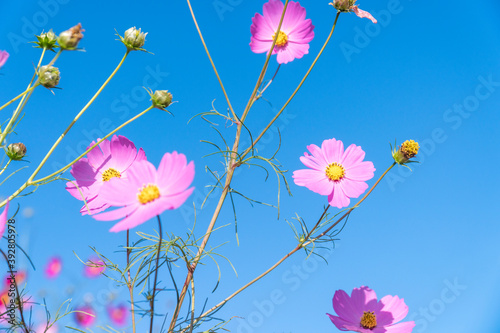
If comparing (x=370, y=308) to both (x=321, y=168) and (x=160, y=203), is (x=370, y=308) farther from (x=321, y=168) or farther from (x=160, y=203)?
(x=160, y=203)

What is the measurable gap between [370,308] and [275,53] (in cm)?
57

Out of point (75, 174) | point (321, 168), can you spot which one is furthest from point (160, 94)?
point (321, 168)

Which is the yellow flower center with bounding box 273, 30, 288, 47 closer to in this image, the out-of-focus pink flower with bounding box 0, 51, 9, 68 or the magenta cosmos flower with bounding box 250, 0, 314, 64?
the magenta cosmos flower with bounding box 250, 0, 314, 64

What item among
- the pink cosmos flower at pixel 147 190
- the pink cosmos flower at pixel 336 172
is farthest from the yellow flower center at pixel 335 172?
the pink cosmos flower at pixel 147 190

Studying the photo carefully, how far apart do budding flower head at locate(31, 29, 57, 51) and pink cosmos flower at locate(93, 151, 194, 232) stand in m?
0.31

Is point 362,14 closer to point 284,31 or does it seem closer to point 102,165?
point 284,31

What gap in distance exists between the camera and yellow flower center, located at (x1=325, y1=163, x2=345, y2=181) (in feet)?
3.26

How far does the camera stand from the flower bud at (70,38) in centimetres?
61

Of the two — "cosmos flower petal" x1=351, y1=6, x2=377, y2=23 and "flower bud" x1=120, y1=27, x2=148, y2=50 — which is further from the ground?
"cosmos flower petal" x1=351, y1=6, x2=377, y2=23

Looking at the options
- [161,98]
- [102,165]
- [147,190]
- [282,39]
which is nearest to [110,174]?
[102,165]

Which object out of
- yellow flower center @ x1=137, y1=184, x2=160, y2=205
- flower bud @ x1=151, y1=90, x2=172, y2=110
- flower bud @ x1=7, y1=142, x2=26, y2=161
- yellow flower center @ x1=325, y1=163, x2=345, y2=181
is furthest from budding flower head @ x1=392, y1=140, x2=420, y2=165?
flower bud @ x1=7, y1=142, x2=26, y2=161

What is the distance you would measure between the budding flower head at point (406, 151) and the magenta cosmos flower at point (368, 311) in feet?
0.91

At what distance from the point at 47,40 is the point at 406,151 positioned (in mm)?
709

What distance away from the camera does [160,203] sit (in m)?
0.47
